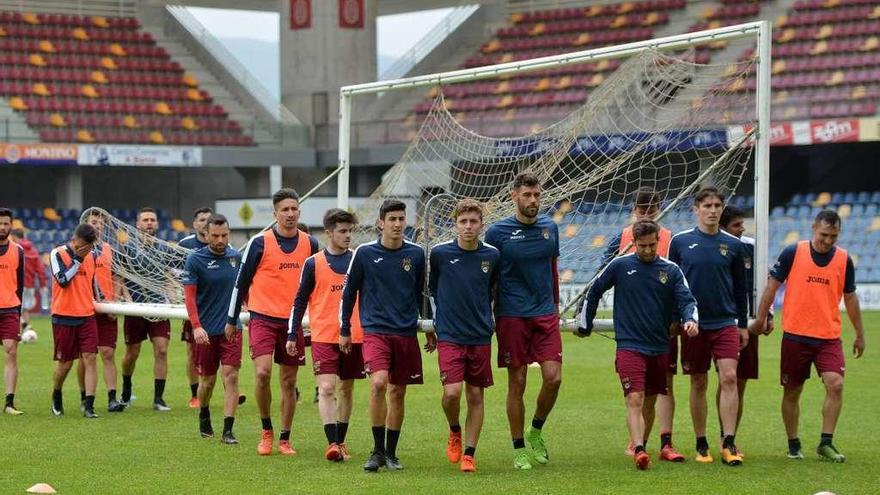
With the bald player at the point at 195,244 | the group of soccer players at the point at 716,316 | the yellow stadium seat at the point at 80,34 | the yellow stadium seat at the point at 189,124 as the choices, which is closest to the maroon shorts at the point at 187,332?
the bald player at the point at 195,244

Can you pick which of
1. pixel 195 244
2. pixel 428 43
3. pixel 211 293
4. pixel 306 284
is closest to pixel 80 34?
pixel 428 43

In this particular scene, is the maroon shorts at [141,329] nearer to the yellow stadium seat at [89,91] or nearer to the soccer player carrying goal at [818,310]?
the soccer player carrying goal at [818,310]

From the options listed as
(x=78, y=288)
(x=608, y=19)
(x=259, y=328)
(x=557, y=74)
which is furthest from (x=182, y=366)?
(x=608, y=19)

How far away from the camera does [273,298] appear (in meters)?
12.1

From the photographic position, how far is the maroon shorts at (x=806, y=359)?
1134 cm

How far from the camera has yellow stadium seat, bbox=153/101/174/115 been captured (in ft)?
132

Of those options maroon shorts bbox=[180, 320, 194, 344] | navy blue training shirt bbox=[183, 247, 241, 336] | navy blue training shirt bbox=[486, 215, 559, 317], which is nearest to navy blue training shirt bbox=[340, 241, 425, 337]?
navy blue training shirt bbox=[486, 215, 559, 317]

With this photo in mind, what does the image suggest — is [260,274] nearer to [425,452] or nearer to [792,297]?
[425,452]

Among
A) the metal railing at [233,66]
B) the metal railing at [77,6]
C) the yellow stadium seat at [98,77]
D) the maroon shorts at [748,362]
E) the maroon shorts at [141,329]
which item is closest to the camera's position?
the maroon shorts at [748,362]

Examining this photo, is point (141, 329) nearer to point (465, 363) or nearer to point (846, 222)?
point (465, 363)

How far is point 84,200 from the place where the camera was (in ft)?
135

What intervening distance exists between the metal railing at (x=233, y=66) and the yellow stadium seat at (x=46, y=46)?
4.15m

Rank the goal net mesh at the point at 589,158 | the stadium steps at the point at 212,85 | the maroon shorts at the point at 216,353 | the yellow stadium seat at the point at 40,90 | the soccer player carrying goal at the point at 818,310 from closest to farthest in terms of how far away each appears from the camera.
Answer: the soccer player carrying goal at the point at 818,310 → the maroon shorts at the point at 216,353 → the goal net mesh at the point at 589,158 → the yellow stadium seat at the point at 40,90 → the stadium steps at the point at 212,85

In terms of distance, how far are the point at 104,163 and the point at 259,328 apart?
2609 cm
